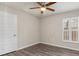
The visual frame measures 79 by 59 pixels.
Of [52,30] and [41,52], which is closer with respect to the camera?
[41,52]

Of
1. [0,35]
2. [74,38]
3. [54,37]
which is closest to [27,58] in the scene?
[0,35]

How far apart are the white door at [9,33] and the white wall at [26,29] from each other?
0.24 meters

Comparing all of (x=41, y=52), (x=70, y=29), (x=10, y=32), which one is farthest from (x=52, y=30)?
(x=10, y=32)

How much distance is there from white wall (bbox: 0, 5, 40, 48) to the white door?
24 centimetres

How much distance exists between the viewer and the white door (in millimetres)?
3066

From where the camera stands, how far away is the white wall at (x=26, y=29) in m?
3.69

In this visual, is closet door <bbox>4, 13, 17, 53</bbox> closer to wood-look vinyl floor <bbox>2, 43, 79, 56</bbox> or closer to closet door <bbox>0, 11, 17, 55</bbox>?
closet door <bbox>0, 11, 17, 55</bbox>

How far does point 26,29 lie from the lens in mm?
3924

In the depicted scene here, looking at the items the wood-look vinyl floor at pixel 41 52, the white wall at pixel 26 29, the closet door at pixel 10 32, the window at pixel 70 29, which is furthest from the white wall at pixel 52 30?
the closet door at pixel 10 32

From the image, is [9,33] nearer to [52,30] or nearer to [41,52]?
[41,52]

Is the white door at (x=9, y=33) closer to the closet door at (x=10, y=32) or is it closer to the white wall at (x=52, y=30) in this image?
the closet door at (x=10, y=32)

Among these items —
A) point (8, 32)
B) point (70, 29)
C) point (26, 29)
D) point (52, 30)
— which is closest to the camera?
point (8, 32)

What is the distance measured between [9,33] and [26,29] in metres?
0.92

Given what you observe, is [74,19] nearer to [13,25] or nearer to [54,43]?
[54,43]
